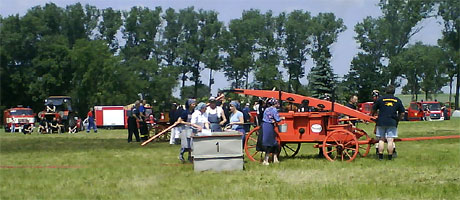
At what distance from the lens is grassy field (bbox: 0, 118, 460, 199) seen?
410 inches

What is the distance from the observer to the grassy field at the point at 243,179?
10422 mm

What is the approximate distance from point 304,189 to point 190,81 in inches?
3075

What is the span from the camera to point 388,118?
1538 cm

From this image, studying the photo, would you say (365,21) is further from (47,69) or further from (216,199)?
(216,199)

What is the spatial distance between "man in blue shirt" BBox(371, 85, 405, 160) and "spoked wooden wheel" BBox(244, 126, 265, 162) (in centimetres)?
283

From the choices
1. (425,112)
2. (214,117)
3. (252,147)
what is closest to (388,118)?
(252,147)

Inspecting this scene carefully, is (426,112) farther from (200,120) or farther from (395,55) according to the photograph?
(200,120)

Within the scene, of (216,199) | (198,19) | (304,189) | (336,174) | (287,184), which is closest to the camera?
(216,199)

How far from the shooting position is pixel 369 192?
10.2 metres

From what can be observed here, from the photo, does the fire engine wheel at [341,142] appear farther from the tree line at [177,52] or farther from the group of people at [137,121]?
the tree line at [177,52]

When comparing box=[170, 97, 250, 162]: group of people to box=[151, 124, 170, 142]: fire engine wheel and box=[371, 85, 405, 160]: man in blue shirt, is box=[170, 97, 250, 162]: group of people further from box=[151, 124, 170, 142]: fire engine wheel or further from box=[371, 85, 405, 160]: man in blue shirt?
box=[151, 124, 170, 142]: fire engine wheel

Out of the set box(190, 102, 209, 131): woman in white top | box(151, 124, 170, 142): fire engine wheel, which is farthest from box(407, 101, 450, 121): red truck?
box(190, 102, 209, 131): woman in white top

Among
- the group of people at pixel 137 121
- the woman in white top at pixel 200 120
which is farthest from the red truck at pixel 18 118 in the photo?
the woman in white top at pixel 200 120

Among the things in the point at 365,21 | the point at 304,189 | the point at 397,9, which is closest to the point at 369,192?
the point at 304,189
